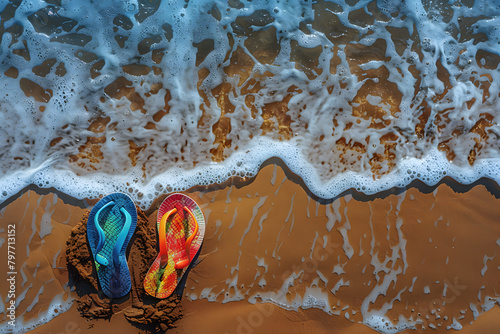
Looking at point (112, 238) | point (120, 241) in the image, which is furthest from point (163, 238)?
point (112, 238)

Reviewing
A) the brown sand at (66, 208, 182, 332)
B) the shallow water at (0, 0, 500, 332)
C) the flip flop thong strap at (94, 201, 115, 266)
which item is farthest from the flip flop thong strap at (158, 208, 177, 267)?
the flip flop thong strap at (94, 201, 115, 266)

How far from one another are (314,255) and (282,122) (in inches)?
55.6

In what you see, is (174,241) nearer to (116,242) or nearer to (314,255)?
(116,242)

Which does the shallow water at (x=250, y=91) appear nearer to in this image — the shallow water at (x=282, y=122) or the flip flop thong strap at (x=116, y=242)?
the shallow water at (x=282, y=122)

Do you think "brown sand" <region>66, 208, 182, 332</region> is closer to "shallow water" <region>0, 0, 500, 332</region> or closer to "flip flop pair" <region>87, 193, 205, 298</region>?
"flip flop pair" <region>87, 193, 205, 298</region>

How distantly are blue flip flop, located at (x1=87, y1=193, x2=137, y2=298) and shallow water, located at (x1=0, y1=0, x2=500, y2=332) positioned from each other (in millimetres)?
171

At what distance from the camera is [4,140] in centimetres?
296

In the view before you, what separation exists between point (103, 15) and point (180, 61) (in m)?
0.98

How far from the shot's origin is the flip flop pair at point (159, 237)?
2.75 m

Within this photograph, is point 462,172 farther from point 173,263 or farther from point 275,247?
point 173,263

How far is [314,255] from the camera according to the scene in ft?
9.41

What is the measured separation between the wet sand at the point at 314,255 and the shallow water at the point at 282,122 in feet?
0.07

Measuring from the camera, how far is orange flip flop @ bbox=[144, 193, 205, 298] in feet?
9.07

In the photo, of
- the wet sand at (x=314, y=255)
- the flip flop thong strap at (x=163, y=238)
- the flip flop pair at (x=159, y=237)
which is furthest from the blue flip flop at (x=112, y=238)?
the flip flop thong strap at (x=163, y=238)
